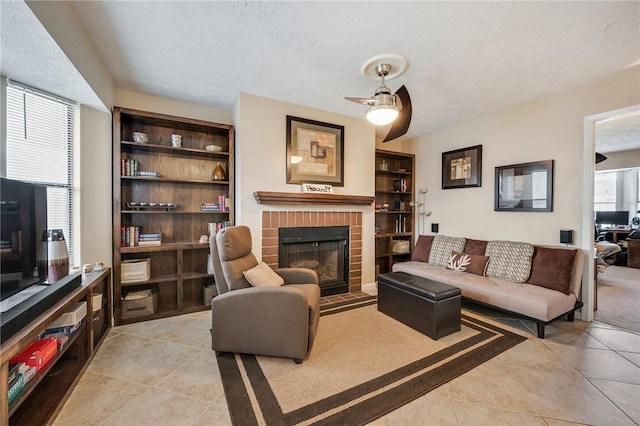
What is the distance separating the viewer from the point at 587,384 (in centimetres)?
180

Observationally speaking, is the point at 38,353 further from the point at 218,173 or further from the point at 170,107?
the point at 170,107

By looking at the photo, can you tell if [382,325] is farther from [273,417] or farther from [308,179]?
[308,179]

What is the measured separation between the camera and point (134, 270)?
9.36 feet

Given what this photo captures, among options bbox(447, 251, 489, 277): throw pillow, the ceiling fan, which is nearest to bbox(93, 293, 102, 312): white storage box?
the ceiling fan

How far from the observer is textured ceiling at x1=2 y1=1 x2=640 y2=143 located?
1778 mm

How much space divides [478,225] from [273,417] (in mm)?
3688

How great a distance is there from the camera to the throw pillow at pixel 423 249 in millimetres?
4050

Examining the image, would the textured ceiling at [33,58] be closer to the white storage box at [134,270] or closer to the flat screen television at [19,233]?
the flat screen television at [19,233]

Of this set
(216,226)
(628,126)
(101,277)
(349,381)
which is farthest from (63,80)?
(628,126)

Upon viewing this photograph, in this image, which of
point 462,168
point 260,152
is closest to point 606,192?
point 462,168

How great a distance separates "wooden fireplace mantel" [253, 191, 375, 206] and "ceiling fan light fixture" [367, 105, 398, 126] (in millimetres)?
1388

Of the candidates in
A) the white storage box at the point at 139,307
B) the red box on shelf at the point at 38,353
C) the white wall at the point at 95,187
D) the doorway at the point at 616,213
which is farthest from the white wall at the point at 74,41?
the doorway at the point at 616,213

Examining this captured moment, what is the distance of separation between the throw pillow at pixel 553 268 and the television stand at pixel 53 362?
13.6ft

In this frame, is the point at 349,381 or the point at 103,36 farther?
the point at 103,36
